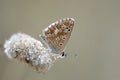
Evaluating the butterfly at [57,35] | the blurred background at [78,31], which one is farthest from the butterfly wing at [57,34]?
the blurred background at [78,31]

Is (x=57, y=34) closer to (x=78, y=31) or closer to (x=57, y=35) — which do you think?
(x=57, y=35)

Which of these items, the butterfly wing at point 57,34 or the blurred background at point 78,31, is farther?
the blurred background at point 78,31

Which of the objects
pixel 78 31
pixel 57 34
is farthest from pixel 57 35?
pixel 78 31

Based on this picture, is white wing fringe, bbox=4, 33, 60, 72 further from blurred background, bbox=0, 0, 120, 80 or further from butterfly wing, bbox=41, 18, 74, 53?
blurred background, bbox=0, 0, 120, 80

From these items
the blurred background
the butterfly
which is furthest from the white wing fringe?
the blurred background

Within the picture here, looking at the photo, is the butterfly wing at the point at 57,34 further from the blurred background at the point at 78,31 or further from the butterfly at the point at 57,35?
the blurred background at the point at 78,31

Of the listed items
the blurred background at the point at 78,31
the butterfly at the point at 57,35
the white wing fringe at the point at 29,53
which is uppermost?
the blurred background at the point at 78,31

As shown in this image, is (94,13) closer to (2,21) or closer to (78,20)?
(78,20)

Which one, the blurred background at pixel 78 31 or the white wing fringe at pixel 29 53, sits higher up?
the blurred background at pixel 78 31

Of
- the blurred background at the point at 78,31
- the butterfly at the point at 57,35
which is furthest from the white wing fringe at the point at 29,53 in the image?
the blurred background at the point at 78,31
